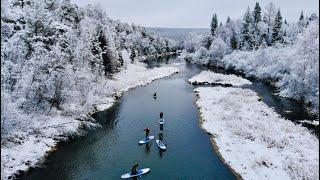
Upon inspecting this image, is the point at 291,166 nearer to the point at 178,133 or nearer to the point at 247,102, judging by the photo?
the point at 178,133

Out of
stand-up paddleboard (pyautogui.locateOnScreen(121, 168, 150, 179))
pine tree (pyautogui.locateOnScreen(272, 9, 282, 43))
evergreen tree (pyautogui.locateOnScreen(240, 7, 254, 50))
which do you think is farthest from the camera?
evergreen tree (pyautogui.locateOnScreen(240, 7, 254, 50))

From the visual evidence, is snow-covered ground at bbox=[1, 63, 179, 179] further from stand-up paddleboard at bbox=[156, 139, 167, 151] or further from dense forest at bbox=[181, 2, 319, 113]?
dense forest at bbox=[181, 2, 319, 113]

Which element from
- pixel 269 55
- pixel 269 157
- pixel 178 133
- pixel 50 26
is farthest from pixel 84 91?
pixel 269 55

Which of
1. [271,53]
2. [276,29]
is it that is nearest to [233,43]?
[276,29]

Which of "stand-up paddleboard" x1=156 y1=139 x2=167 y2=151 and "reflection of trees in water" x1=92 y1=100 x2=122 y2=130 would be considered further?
"reflection of trees in water" x1=92 y1=100 x2=122 y2=130

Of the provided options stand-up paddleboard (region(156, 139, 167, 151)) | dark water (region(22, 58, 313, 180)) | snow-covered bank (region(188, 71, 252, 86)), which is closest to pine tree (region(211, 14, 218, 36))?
snow-covered bank (region(188, 71, 252, 86))

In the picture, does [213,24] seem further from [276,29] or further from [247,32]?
[276,29]
